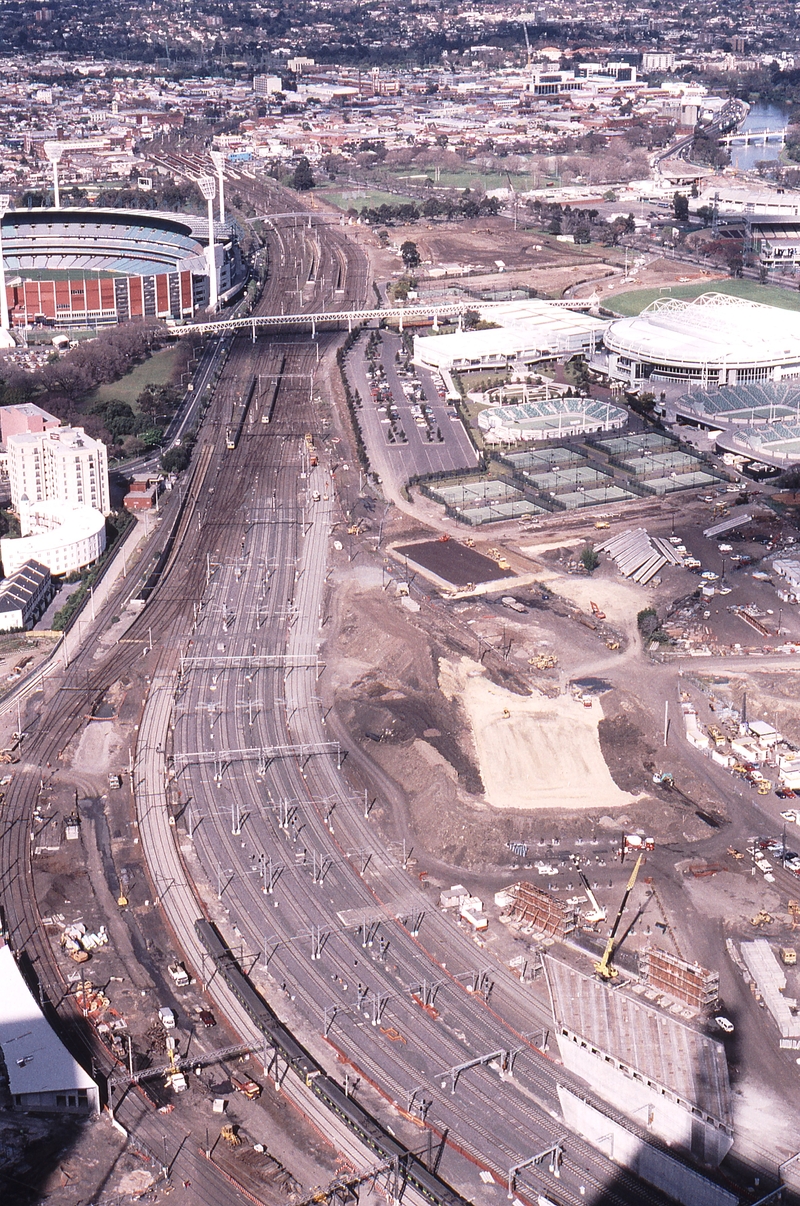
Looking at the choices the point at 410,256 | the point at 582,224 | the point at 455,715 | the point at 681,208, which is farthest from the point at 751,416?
the point at 681,208

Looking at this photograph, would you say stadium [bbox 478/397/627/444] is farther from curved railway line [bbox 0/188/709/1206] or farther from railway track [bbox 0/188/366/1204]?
curved railway line [bbox 0/188/709/1206]

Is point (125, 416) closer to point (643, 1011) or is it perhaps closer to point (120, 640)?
point (120, 640)

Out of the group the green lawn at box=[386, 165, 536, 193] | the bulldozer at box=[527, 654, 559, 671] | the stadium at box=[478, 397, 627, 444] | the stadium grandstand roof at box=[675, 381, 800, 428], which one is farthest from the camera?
the green lawn at box=[386, 165, 536, 193]

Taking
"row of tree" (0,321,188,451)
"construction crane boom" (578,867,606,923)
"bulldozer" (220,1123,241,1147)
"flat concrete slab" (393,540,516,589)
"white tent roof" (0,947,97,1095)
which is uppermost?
"white tent roof" (0,947,97,1095)

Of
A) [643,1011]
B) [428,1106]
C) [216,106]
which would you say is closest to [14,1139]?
[428,1106]

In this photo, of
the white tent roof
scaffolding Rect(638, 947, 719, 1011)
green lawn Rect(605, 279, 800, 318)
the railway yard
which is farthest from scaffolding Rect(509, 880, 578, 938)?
green lawn Rect(605, 279, 800, 318)

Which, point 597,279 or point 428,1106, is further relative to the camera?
point 597,279

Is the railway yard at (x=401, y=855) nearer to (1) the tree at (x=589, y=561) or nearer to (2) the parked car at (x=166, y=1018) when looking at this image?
(2) the parked car at (x=166, y=1018)

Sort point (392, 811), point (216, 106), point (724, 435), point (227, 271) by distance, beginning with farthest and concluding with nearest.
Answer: point (216, 106), point (227, 271), point (724, 435), point (392, 811)
